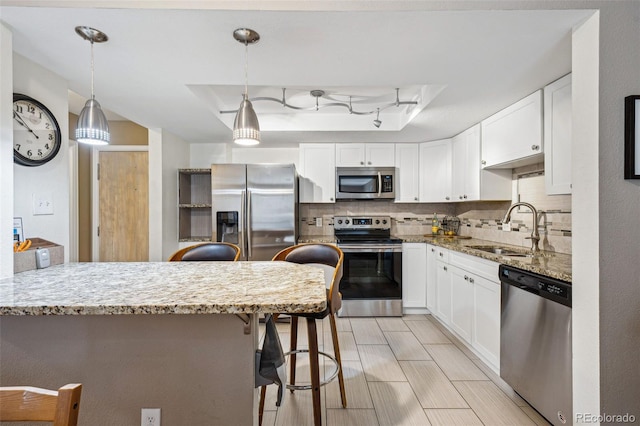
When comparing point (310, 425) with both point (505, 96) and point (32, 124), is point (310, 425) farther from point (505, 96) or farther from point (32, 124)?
point (505, 96)

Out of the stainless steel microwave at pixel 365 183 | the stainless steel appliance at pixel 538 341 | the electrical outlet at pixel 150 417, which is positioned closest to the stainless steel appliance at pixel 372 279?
the stainless steel microwave at pixel 365 183

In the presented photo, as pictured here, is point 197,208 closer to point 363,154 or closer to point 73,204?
point 73,204

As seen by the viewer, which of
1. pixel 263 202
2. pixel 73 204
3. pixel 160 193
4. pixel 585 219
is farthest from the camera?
pixel 73 204

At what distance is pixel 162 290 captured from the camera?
1208 mm

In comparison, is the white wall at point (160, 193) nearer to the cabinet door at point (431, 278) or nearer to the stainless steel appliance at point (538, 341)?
the cabinet door at point (431, 278)

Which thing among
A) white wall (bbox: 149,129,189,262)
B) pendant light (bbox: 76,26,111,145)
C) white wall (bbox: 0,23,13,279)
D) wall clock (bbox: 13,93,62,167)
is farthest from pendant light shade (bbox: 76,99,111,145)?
white wall (bbox: 149,129,189,262)

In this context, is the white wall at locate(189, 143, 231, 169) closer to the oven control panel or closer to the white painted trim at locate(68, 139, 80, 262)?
the white painted trim at locate(68, 139, 80, 262)

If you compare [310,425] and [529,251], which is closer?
[310,425]

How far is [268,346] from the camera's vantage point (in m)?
1.33

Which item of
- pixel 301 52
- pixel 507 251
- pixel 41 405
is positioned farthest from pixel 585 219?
pixel 41 405

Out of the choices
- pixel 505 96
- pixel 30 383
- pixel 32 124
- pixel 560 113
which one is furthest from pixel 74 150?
pixel 560 113

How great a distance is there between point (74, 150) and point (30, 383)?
11.3 feet

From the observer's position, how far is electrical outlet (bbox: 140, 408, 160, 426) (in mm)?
1302

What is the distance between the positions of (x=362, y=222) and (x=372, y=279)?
0.85 m
